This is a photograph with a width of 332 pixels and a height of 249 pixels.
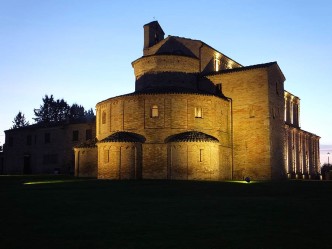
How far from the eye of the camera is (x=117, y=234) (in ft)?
28.8

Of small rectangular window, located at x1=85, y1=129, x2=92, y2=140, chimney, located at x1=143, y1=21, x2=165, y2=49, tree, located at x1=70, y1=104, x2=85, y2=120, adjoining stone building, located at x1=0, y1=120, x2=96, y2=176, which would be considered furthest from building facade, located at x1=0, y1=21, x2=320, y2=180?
tree, located at x1=70, y1=104, x2=85, y2=120

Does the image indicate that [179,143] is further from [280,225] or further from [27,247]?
[27,247]

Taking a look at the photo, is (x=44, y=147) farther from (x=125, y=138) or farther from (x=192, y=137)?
(x=192, y=137)

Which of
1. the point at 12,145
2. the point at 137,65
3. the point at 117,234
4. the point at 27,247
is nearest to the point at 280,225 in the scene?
the point at 117,234

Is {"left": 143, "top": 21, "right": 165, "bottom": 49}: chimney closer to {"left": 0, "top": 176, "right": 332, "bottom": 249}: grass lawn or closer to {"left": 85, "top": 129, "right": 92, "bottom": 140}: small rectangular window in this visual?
{"left": 85, "top": 129, "right": 92, "bottom": 140}: small rectangular window

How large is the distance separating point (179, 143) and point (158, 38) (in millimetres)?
18823

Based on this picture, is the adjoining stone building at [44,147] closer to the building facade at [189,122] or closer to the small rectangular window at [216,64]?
the building facade at [189,122]

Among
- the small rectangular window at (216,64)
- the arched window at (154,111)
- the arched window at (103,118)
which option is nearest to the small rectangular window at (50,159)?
the arched window at (103,118)

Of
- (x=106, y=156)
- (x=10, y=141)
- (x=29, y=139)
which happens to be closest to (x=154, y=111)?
(x=106, y=156)

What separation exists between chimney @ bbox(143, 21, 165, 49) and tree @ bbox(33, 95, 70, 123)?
60.4m

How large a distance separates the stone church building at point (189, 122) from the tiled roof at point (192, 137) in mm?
89

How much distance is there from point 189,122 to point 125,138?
6.18m

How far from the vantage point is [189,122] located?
36.5 m

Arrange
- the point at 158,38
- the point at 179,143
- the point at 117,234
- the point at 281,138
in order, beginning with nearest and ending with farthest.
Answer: the point at 117,234
the point at 179,143
the point at 281,138
the point at 158,38
